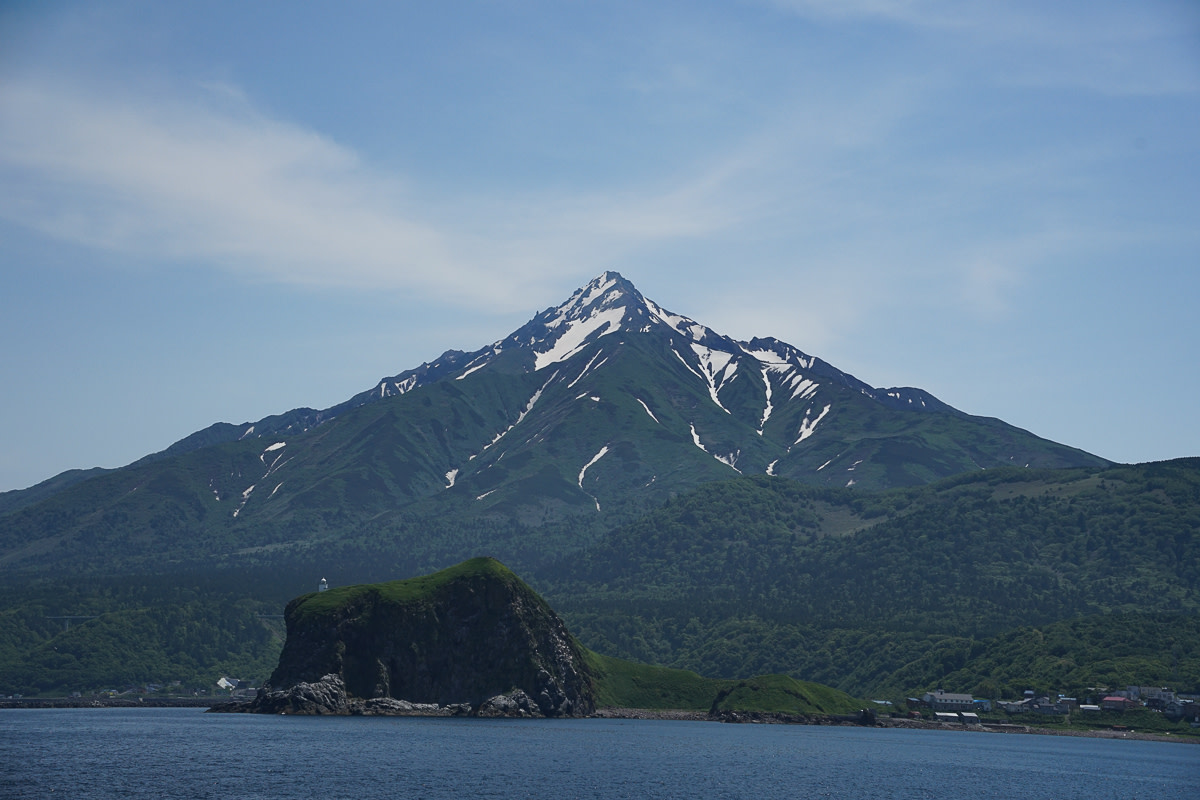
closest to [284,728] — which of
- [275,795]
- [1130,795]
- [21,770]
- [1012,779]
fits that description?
[21,770]

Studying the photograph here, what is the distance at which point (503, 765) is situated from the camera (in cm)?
13750

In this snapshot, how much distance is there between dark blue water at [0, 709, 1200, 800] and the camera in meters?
116

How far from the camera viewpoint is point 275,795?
108m

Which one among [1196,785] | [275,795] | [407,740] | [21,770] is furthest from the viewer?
[407,740]

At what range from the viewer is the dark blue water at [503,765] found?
4564 inches

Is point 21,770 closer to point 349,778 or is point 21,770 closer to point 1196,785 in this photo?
Answer: point 349,778

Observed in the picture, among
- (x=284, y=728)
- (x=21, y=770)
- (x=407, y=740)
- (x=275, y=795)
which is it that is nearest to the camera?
(x=275, y=795)

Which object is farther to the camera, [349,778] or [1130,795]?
[1130,795]

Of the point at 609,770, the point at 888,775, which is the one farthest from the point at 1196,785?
the point at 609,770

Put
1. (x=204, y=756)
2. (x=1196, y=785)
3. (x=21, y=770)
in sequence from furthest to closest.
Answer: (x=1196, y=785)
(x=204, y=756)
(x=21, y=770)

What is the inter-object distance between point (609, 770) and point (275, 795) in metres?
44.0

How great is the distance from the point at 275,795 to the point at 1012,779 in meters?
96.0

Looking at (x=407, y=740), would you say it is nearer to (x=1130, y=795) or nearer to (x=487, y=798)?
(x=487, y=798)

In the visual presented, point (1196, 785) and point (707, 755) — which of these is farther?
point (707, 755)
